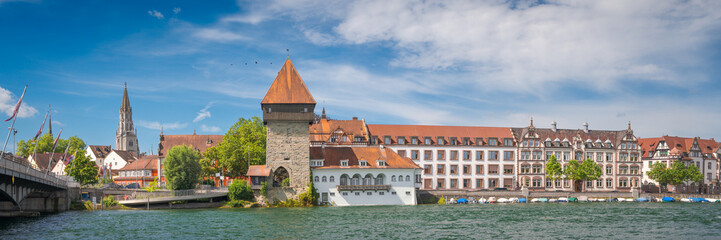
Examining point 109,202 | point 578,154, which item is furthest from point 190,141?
point 578,154

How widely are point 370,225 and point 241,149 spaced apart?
39.2 m

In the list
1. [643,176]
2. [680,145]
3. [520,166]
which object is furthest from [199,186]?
[680,145]

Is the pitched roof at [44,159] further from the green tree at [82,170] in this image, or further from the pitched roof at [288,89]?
the pitched roof at [288,89]

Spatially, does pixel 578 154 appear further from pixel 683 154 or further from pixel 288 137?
pixel 288 137

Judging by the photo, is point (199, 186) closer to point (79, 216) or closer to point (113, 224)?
point (79, 216)

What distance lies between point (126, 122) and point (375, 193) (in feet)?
357

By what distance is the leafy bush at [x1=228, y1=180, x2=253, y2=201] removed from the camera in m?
77.1

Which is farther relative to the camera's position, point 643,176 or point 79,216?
point 643,176

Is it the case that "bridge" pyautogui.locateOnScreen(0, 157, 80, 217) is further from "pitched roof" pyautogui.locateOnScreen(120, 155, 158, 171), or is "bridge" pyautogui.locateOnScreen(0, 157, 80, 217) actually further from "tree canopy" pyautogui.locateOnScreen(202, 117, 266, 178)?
"pitched roof" pyautogui.locateOnScreen(120, 155, 158, 171)

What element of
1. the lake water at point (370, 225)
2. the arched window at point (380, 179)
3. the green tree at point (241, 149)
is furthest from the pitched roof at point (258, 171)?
the arched window at point (380, 179)

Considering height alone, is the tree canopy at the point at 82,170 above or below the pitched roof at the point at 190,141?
below

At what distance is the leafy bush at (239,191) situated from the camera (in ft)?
253

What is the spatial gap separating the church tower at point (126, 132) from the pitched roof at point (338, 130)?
85.4 metres

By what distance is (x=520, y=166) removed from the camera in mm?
104500
